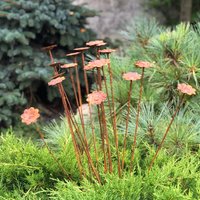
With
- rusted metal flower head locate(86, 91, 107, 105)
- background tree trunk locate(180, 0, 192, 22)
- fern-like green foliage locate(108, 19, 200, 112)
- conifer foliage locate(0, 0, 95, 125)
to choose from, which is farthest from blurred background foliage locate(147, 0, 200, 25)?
rusted metal flower head locate(86, 91, 107, 105)

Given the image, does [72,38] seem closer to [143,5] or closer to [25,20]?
[25,20]

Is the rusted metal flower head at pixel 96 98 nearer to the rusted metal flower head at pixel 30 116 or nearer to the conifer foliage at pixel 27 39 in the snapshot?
the rusted metal flower head at pixel 30 116

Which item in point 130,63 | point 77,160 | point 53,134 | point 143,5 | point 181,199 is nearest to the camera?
point 181,199

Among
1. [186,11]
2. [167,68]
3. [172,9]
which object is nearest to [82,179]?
[167,68]

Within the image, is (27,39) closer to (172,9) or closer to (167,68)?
(167,68)

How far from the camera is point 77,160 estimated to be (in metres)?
1.22

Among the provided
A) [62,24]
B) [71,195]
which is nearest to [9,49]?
[62,24]

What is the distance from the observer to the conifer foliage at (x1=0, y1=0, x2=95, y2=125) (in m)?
2.73

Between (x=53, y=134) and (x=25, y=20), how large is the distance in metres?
1.42

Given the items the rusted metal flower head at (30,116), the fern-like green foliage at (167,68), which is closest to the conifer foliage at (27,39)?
the fern-like green foliage at (167,68)

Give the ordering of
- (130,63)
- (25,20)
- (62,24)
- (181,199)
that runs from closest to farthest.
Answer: (181,199) < (130,63) < (25,20) < (62,24)

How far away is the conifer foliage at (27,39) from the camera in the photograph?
8.97ft

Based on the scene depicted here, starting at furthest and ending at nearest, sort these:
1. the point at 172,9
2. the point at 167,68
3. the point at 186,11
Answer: the point at 172,9, the point at 186,11, the point at 167,68

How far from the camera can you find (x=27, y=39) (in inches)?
112
